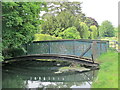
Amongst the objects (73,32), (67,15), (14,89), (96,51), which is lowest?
(14,89)

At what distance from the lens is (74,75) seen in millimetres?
8211

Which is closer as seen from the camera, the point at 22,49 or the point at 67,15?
the point at 22,49

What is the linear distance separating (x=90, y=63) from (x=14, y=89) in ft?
12.4

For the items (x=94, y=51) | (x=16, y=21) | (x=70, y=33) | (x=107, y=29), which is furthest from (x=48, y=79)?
(x=107, y=29)

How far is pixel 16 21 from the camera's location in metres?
7.88

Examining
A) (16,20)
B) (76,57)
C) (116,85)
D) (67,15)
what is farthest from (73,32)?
(116,85)

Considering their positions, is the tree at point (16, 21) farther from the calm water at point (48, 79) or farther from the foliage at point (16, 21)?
the calm water at point (48, 79)

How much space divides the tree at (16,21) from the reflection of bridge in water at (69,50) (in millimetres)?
1425

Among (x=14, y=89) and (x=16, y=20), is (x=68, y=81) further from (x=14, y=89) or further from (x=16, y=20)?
(x=16, y=20)

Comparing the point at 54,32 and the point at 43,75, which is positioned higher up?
the point at 54,32

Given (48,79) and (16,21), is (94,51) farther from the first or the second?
(16,21)

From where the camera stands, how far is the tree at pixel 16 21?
25.7ft

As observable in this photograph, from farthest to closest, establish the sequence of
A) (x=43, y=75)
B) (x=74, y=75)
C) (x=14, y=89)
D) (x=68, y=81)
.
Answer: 1. (x=43, y=75)
2. (x=74, y=75)
3. (x=68, y=81)
4. (x=14, y=89)

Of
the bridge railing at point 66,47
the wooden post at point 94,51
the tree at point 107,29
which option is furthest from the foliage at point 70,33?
the wooden post at point 94,51
